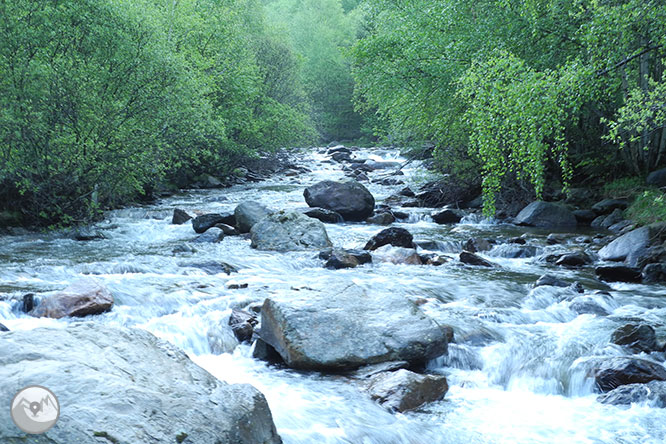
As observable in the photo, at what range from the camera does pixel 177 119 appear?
53.3ft

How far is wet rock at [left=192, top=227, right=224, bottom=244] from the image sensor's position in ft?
46.1

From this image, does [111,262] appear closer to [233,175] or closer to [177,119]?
[177,119]

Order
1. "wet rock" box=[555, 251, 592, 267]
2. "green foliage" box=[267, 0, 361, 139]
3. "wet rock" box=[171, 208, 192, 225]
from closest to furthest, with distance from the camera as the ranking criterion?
"wet rock" box=[555, 251, 592, 267] < "wet rock" box=[171, 208, 192, 225] < "green foliage" box=[267, 0, 361, 139]

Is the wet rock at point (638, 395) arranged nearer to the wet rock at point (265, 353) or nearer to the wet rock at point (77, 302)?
the wet rock at point (265, 353)

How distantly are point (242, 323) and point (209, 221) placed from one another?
882 cm

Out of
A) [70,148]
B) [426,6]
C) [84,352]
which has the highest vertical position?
[426,6]

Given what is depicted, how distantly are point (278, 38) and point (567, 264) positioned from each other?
28499 mm

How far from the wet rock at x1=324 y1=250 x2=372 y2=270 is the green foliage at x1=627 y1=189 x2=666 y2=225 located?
6840mm

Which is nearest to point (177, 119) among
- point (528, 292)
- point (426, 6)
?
point (426, 6)

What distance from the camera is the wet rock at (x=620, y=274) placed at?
10.3 meters

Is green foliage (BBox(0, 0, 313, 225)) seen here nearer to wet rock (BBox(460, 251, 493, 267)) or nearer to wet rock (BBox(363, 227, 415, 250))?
wet rock (BBox(363, 227, 415, 250))

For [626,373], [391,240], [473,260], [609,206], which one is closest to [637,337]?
[626,373]

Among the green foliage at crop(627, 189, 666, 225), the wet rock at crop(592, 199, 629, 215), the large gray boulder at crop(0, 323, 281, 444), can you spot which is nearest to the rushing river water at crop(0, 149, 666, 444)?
the large gray boulder at crop(0, 323, 281, 444)

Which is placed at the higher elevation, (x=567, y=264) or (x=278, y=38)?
(x=278, y=38)
